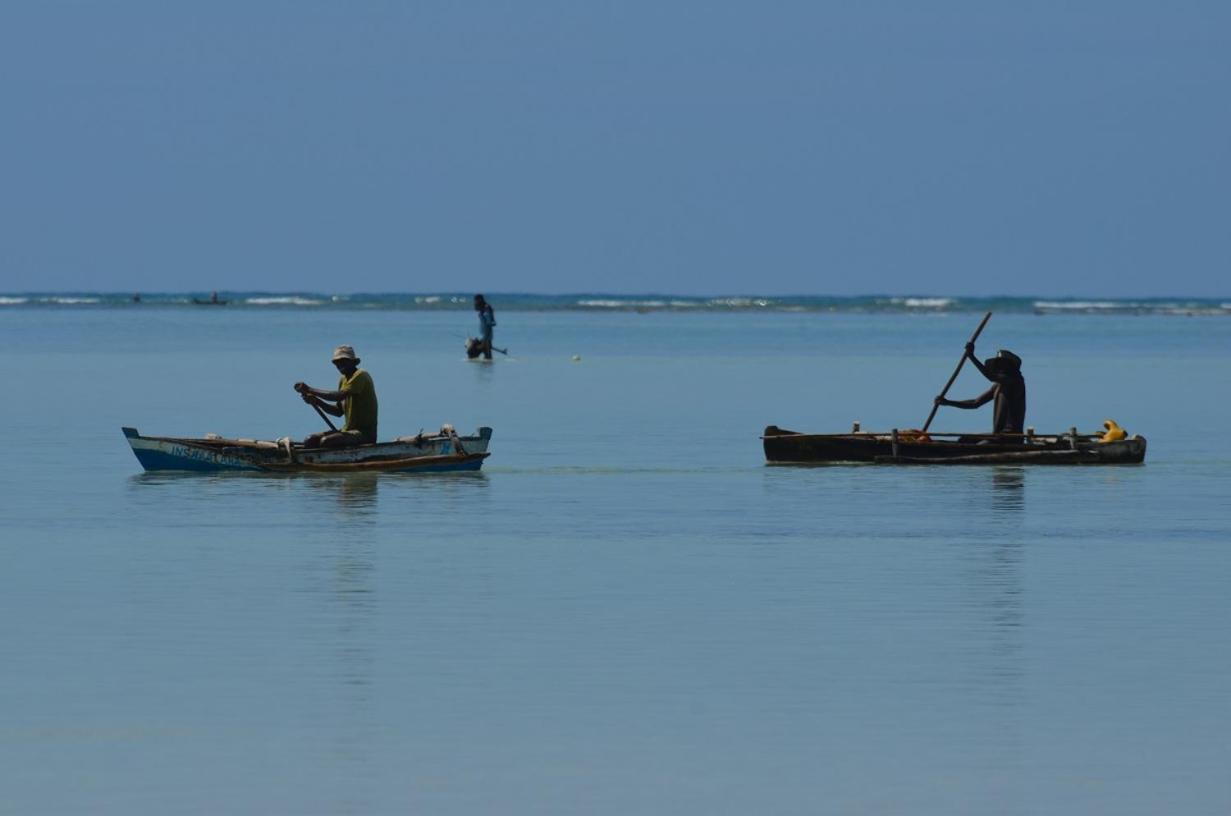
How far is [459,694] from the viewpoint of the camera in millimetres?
11969

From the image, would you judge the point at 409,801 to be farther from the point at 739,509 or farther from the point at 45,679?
the point at 739,509

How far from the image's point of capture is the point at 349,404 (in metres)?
24.3

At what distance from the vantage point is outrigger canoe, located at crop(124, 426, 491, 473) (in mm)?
24438

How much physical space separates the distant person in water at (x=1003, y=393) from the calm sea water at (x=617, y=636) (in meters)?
0.89

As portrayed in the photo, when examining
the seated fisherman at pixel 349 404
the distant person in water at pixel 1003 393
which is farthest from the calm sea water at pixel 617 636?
the distant person in water at pixel 1003 393

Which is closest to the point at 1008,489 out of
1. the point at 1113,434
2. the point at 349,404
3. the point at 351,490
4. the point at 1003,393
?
the point at 1003,393

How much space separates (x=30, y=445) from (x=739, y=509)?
11680 millimetres

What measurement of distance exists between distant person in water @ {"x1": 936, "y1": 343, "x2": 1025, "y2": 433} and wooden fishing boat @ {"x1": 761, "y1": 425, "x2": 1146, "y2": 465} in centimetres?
28

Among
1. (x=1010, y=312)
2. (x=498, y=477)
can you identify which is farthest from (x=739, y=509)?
(x=1010, y=312)

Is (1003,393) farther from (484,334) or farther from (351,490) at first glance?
(484,334)

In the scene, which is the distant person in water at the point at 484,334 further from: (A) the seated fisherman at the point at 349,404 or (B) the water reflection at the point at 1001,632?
(B) the water reflection at the point at 1001,632

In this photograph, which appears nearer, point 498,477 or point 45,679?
point 45,679

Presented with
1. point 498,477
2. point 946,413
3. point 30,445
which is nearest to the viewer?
point 498,477

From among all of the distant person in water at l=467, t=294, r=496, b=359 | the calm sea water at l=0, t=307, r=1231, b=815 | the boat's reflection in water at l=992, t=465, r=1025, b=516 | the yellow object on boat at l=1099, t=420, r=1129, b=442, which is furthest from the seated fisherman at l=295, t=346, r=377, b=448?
the distant person in water at l=467, t=294, r=496, b=359
